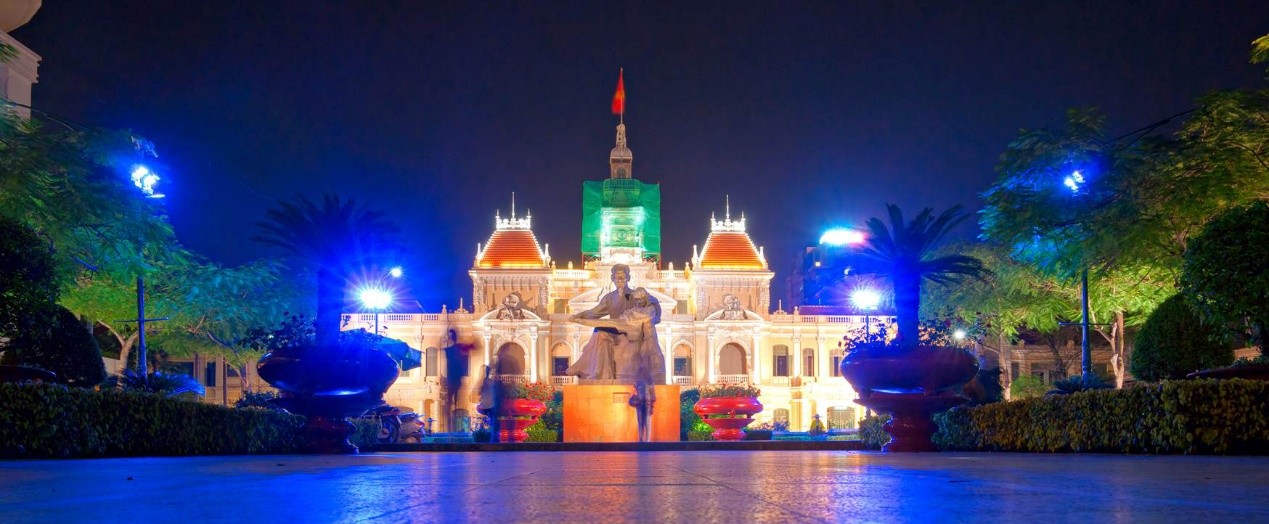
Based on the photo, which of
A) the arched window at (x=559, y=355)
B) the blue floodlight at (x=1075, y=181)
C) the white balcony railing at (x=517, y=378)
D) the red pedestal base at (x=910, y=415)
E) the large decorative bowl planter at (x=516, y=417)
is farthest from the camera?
the arched window at (x=559, y=355)

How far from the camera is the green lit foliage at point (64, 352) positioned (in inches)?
747

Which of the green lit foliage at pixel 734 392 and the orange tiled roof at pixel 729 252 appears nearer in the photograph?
the green lit foliage at pixel 734 392

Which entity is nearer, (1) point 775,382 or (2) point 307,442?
(2) point 307,442

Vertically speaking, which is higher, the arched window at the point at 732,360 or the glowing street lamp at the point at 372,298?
the glowing street lamp at the point at 372,298

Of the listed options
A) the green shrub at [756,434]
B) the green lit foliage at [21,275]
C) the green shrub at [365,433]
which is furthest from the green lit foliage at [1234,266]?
the green lit foliage at [21,275]

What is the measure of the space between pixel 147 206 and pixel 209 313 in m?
19.5

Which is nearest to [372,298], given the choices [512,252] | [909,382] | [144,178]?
[144,178]

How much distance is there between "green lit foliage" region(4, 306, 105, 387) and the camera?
1898 cm

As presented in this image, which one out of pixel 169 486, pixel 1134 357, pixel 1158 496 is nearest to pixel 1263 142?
pixel 1134 357

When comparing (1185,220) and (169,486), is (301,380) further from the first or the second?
(1185,220)

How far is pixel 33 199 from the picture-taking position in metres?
21.0

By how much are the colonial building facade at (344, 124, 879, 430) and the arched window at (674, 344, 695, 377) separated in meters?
0.06

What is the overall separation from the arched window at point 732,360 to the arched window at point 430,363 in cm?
1802

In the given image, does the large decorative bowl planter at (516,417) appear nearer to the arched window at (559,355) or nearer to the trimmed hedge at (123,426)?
the trimmed hedge at (123,426)
